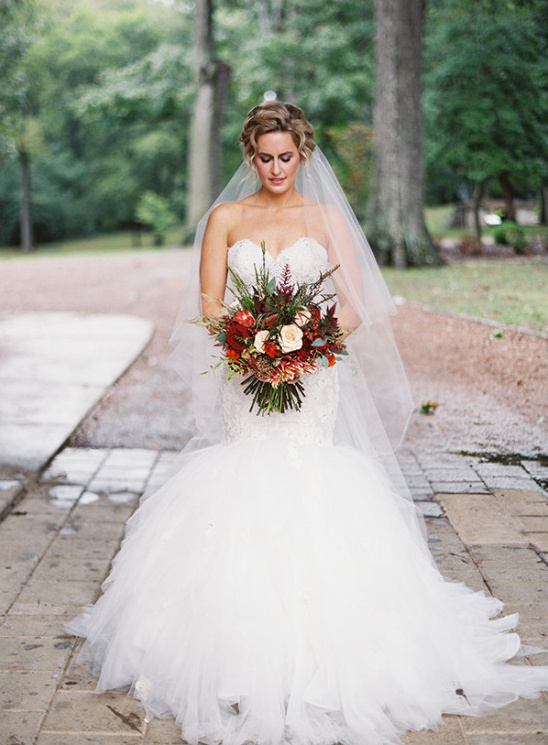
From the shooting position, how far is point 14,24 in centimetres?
3027

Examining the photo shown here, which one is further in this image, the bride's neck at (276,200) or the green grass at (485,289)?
the green grass at (485,289)

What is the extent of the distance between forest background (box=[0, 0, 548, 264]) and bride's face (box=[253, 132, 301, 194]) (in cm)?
A: 1543

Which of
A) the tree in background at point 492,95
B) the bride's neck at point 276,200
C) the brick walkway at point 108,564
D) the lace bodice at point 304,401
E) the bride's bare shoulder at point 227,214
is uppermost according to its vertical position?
the tree in background at point 492,95

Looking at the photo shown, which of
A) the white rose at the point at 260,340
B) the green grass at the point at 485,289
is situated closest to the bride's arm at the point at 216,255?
the white rose at the point at 260,340

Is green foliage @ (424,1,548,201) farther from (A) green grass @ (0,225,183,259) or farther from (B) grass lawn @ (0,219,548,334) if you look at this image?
(A) green grass @ (0,225,183,259)

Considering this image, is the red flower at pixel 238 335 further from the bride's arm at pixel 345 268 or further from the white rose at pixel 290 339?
the bride's arm at pixel 345 268

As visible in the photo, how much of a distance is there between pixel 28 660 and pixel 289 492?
Result: 4.07 feet

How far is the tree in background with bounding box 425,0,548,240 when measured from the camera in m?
17.6

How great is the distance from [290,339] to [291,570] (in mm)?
831

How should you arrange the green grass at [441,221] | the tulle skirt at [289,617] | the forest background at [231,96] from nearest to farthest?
the tulle skirt at [289,617], the forest background at [231,96], the green grass at [441,221]

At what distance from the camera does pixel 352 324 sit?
3.45m

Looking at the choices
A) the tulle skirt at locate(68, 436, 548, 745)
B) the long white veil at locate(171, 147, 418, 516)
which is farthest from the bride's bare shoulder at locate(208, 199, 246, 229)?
the tulle skirt at locate(68, 436, 548, 745)

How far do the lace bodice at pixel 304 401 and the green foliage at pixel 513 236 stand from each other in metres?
14.7

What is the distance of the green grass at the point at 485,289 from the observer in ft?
33.5
